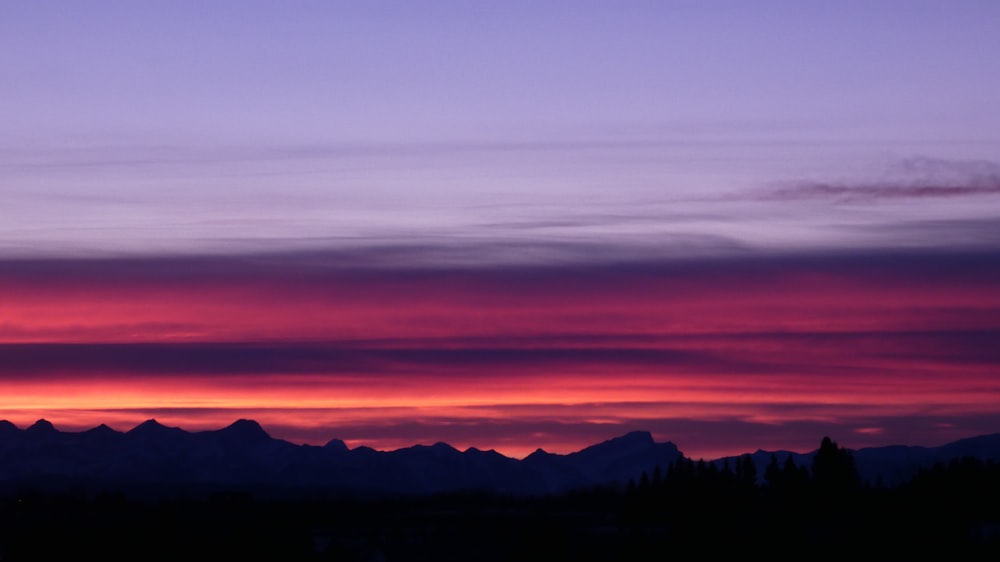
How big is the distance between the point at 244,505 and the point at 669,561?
70.8 metres

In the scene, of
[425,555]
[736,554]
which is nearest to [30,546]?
[425,555]

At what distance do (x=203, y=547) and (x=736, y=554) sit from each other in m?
46.1

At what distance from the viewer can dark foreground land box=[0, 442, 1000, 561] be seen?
133625 mm

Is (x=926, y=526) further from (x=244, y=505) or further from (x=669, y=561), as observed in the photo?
(x=244, y=505)

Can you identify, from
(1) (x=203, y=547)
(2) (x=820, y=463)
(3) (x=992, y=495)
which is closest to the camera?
(1) (x=203, y=547)

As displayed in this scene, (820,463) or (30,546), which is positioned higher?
(820,463)

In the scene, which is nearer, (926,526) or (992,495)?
(926,526)

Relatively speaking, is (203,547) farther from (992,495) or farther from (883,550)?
(992,495)

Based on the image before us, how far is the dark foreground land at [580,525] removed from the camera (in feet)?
438

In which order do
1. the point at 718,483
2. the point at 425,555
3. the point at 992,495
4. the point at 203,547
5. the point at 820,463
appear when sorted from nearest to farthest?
the point at 203,547, the point at 425,555, the point at 992,495, the point at 718,483, the point at 820,463

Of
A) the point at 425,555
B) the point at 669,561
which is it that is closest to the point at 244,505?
the point at 425,555

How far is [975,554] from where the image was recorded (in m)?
136

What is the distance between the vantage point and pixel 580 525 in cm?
15588

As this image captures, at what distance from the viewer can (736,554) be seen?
452 ft
